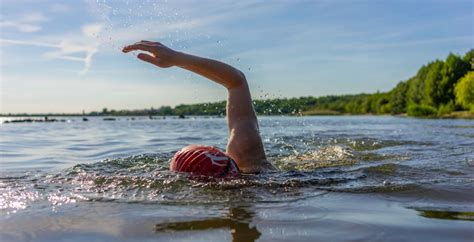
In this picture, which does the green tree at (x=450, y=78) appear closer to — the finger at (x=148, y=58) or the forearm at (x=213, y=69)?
the forearm at (x=213, y=69)

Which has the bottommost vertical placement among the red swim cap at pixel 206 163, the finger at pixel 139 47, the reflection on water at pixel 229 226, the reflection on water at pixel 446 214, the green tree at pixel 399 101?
the reflection on water at pixel 446 214

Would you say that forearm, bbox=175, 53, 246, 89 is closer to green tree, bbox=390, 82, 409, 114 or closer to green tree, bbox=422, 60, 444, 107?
green tree, bbox=422, 60, 444, 107

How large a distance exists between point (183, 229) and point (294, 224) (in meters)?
0.78

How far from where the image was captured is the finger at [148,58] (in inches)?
208

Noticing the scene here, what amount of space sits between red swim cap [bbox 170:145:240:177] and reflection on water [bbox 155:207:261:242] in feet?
5.72

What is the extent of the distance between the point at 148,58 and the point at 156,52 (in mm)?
118

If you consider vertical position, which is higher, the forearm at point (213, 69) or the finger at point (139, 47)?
the finger at point (139, 47)

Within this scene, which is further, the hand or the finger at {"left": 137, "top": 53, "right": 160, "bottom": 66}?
the hand

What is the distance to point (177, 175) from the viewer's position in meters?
5.48

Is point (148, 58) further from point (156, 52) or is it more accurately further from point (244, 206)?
point (244, 206)

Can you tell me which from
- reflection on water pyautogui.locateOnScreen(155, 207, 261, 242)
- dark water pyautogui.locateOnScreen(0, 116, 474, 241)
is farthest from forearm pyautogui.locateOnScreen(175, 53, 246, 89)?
reflection on water pyautogui.locateOnScreen(155, 207, 261, 242)

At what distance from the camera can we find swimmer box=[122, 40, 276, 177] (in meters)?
5.45

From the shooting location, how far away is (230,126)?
623cm

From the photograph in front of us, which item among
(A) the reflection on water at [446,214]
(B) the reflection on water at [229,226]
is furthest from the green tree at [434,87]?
(B) the reflection on water at [229,226]
